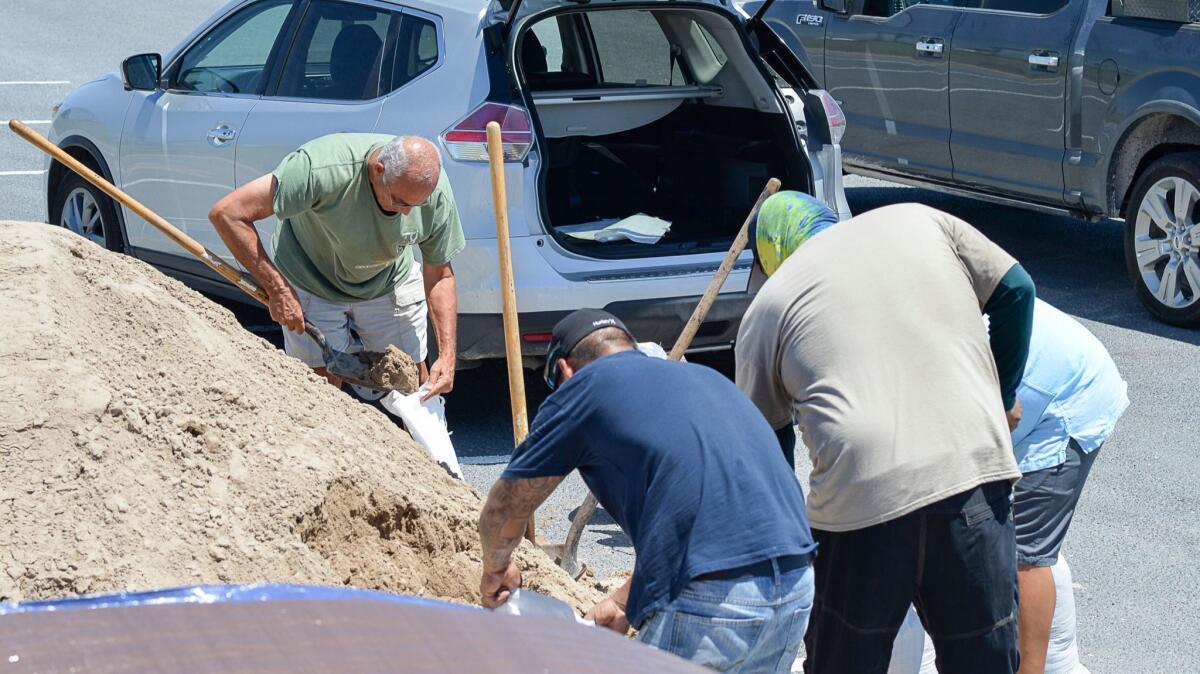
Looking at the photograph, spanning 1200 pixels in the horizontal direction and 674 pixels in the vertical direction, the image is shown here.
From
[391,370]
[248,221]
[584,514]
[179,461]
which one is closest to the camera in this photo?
[179,461]

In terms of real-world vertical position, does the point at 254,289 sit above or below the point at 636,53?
below

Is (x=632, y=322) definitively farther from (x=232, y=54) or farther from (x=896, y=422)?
(x=896, y=422)

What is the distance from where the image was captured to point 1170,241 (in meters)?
8.24

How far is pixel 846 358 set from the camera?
338cm

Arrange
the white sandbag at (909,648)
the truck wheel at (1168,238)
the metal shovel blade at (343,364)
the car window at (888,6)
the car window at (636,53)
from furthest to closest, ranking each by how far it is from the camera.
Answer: the car window at (888,6) < the truck wheel at (1168,238) < the car window at (636,53) < the metal shovel blade at (343,364) < the white sandbag at (909,648)

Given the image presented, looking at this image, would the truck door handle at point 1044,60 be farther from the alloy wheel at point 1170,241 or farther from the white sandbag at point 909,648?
the white sandbag at point 909,648

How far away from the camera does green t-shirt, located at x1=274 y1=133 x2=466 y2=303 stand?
536 cm

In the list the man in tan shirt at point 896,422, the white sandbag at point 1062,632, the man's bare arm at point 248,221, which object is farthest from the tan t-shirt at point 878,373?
the man's bare arm at point 248,221

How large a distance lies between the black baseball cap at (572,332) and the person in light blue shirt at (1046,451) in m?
1.36

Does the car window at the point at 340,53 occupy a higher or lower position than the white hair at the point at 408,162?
higher

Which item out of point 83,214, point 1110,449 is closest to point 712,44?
point 1110,449

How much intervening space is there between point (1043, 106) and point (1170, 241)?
115 cm

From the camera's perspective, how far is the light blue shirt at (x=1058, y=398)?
4.07m

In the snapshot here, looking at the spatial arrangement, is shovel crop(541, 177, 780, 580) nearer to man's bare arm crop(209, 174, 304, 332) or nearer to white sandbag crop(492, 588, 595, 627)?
white sandbag crop(492, 588, 595, 627)
